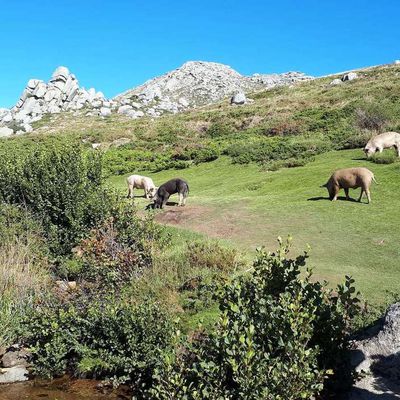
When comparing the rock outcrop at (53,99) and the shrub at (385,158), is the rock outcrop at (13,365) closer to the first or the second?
the shrub at (385,158)

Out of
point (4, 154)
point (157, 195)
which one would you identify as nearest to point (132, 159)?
point (157, 195)

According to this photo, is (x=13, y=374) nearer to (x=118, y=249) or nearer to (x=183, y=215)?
(x=118, y=249)

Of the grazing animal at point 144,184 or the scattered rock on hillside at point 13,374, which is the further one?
the grazing animal at point 144,184

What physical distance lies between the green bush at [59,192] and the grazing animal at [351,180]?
828 cm

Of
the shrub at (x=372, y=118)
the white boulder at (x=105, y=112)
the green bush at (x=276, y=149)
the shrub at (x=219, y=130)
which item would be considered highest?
the white boulder at (x=105, y=112)

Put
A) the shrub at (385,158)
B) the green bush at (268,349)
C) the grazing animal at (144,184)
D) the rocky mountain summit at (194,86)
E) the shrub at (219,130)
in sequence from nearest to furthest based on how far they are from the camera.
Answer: the green bush at (268,349)
the shrub at (385,158)
the grazing animal at (144,184)
the shrub at (219,130)
the rocky mountain summit at (194,86)

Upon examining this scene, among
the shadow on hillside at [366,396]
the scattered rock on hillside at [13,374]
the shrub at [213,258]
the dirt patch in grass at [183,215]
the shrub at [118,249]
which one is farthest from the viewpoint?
the dirt patch in grass at [183,215]

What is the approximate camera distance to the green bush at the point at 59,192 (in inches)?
578

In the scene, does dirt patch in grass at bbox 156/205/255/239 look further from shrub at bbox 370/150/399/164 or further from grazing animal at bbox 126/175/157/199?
shrub at bbox 370/150/399/164

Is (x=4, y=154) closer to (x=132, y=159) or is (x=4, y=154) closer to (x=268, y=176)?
(x=268, y=176)

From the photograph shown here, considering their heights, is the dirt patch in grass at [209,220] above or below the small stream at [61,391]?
above

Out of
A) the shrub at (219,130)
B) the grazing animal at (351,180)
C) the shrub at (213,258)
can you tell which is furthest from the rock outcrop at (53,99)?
the shrub at (213,258)

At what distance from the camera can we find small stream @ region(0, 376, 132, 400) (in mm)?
8273

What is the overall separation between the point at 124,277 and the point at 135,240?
71.7 inches
